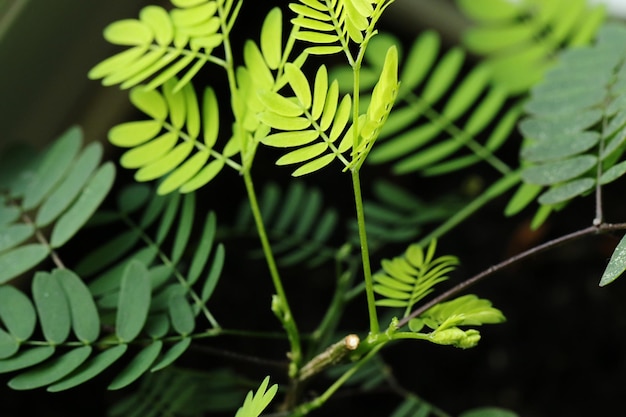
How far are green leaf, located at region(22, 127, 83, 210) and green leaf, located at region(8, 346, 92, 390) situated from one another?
0.21 meters

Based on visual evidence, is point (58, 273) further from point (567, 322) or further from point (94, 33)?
point (567, 322)

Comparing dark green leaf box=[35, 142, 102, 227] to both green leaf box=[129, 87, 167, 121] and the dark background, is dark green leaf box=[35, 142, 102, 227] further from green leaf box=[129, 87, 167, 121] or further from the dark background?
the dark background

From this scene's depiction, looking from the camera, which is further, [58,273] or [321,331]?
[321,331]

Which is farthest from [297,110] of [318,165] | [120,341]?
[120,341]

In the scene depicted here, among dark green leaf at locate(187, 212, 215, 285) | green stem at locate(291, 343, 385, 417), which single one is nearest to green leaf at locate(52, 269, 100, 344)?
dark green leaf at locate(187, 212, 215, 285)

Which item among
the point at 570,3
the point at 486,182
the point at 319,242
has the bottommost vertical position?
the point at 486,182

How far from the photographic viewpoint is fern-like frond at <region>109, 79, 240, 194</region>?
2.48ft

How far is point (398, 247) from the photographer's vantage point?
132 cm

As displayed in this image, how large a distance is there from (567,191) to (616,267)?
0.57 ft

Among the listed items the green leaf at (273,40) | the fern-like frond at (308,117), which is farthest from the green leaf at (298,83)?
the green leaf at (273,40)

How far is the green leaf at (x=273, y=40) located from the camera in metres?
0.72

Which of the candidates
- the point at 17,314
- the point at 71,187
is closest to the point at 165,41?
the point at 71,187

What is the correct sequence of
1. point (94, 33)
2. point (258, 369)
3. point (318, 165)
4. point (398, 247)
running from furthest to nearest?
point (398, 247), point (258, 369), point (94, 33), point (318, 165)

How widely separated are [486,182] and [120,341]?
892mm
